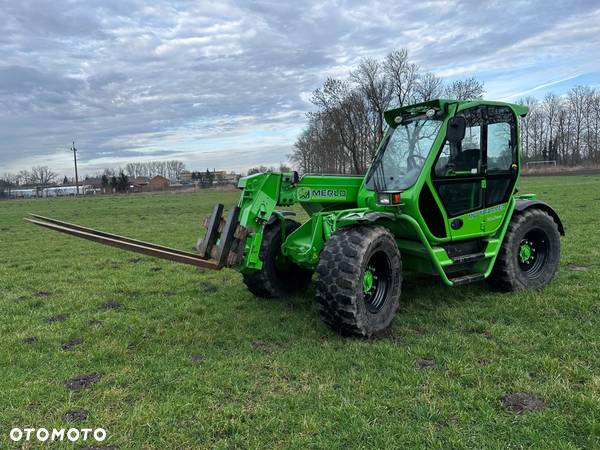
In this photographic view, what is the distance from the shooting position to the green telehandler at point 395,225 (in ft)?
16.1

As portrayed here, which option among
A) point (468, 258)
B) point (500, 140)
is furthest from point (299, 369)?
point (500, 140)

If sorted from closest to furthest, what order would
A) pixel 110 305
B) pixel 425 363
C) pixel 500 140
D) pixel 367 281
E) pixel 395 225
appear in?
1. pixel 425 363
2. pixel 367 281
3. pixel 395 225
4. pixel 500 140
5. pixel 110 305

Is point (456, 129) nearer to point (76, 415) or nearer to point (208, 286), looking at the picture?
point (208, 286)

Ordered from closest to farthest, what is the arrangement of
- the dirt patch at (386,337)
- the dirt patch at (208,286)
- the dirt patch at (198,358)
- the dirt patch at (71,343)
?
the dirt patch at (198,358)
the dirt patch at (386,337)
the dirt patch at (71,343)
the dirt patch at (208,286)

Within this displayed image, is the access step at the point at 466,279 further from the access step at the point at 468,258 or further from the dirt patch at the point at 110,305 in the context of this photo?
the dirt patch at the point at 110,305

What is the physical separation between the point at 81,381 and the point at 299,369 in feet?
6.63

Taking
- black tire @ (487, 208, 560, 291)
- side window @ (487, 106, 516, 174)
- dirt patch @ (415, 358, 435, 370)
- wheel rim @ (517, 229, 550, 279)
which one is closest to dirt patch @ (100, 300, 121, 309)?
dirt patch @ (415, 358, 435, 370)

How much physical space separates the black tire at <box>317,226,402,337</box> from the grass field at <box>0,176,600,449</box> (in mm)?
224

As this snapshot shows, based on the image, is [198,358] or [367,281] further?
[367,281]

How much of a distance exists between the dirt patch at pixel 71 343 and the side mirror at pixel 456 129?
4915mm

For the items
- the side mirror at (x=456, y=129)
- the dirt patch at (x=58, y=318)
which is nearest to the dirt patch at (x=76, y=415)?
the dirt patch at (x=58, y=318)

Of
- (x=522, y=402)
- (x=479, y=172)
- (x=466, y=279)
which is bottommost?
(x=522, y=402)

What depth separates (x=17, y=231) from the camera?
57.4 ft

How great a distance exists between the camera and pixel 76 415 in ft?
12.2
